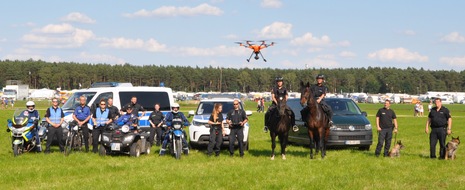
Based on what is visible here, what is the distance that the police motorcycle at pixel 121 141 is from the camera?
1488cm

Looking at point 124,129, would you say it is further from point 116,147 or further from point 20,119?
point 20,119

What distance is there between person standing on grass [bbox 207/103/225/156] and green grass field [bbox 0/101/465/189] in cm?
41

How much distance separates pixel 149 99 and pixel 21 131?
14.5 ft

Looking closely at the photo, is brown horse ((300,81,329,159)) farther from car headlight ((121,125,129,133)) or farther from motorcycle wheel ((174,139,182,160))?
car headlight ((121,125,129,133))

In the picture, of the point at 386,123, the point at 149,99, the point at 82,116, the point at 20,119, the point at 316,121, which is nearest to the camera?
the point at 316,121

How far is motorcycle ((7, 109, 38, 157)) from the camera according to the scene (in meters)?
15.0

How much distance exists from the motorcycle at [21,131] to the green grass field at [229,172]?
33 centimetres

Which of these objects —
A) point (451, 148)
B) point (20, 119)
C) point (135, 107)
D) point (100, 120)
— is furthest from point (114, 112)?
point (451, 148)

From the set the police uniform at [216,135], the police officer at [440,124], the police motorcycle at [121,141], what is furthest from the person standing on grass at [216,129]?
the police officer at [440,124]

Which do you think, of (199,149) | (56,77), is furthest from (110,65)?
(199,149)

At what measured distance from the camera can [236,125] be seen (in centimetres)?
1545

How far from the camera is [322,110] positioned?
1489 centimetres

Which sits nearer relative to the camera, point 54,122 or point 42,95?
point 54,122

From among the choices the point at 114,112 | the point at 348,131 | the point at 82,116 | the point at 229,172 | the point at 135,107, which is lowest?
the point at 229,172
